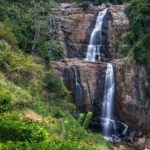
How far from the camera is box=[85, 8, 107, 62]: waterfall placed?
111ft

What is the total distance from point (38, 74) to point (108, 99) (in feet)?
26.9

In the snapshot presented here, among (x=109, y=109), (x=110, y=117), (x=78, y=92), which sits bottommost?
(x=110, y=117)

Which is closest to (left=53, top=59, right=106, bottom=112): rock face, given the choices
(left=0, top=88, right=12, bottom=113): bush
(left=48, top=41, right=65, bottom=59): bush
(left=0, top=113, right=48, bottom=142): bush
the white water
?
the white water

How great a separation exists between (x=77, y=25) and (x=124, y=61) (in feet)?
24.2

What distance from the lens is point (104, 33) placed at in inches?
1390

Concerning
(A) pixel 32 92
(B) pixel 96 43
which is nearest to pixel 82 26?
(B) pixel 96 43

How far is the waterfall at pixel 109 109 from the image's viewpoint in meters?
28.9

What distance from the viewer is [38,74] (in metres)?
23.2

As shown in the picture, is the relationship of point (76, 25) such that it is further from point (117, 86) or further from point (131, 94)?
point (131, 94)

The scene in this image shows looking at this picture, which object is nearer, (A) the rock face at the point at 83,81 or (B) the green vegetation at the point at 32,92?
(B) the green vegetation at the point at 32,92

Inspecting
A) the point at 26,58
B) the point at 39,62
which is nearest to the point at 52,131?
the point at 26,58

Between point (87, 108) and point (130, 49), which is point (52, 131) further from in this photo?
point (130, 49)

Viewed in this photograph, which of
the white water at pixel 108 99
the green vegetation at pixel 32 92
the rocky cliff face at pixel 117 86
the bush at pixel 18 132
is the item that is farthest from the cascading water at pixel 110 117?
the bush at pixel 18 132

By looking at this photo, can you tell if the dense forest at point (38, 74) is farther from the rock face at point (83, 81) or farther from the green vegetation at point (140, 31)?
the rock face at point (83, 81)
